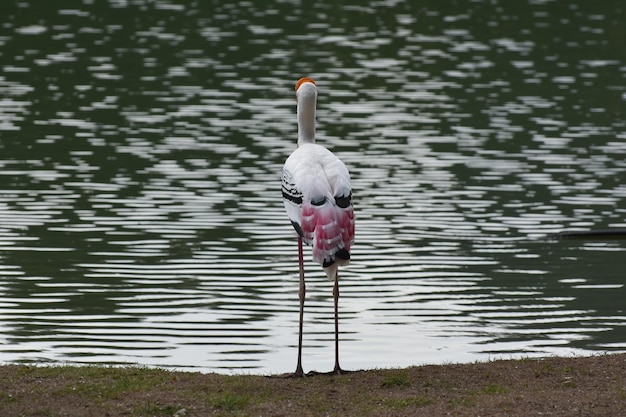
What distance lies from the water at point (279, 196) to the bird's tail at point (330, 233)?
100.0 inches

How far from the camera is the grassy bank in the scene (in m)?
10.5

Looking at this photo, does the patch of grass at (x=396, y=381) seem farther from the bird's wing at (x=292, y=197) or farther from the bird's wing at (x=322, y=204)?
the bird's wing at (x=292, y=197)

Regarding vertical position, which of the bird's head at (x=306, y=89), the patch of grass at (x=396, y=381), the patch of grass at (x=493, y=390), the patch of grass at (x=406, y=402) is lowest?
the patch of grass at (x=396, y=381)

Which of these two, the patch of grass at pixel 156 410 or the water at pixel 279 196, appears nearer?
the patch of grass at pixel 156 410

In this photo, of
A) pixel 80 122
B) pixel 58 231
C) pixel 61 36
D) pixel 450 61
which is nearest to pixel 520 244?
pixel 58 231

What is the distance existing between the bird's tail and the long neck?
46.8 inches

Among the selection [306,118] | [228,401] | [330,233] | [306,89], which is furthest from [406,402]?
[306,89]

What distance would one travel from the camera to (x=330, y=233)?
11617 millimetres

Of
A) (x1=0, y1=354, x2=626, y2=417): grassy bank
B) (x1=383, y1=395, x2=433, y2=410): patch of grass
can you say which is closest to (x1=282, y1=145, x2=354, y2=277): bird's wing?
(x1=0, y1=354, x2=626, y2=417): grassy bank

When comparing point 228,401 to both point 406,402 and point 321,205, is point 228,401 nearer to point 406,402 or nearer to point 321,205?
point 406,402

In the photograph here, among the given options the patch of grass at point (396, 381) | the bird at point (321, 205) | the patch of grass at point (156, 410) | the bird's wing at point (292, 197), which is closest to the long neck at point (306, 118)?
the bird at point (321, 205)

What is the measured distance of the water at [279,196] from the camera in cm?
1553

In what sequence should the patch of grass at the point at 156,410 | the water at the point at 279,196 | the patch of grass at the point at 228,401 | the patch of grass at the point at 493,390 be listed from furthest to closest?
the water at the point at 279,196 < the patch of grass at the point at 493,390 < the patch of grass at the point at 228,401 < the patch of grass at the point at 156,410

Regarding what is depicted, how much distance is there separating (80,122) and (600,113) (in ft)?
35.7
